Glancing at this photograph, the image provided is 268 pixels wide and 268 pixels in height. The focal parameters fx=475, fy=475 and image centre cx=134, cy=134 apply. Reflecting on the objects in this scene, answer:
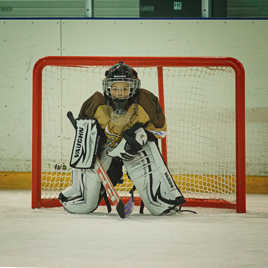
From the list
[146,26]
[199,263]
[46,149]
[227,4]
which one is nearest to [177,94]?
[146,26]

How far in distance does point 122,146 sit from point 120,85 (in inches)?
15.4

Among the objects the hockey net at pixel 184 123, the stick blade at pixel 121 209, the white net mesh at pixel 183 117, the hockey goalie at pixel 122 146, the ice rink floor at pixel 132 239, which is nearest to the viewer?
the ice rink floor at pixel 132 239

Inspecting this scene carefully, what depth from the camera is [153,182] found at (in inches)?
117

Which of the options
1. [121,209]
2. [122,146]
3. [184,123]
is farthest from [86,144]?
[184,123]

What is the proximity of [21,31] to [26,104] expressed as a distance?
0.71m

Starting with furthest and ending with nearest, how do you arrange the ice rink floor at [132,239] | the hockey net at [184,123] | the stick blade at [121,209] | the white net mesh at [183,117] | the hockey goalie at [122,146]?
the white net mesh at [183,117]
the hockey net at [184,123]
the hockey goalie at [122,146]
the stick blade at [121,209]
the ice rink floor at [132,239]

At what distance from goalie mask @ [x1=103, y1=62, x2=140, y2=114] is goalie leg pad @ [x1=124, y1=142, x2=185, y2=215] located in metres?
0.34

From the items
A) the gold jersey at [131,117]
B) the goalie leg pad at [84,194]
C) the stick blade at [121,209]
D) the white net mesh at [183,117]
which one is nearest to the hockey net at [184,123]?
the white net mesh at [183,117]

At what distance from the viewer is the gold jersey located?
3.05 meters

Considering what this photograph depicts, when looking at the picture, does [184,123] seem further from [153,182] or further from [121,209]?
[121,209]

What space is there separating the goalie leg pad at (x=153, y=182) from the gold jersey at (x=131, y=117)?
0.16 meters

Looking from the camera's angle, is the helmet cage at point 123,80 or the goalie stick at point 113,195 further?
the helmet cage at point 123,80

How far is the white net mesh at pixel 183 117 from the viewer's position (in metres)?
4.30

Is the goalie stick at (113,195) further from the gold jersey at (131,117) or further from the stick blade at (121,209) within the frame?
the gold jersey at (131,117)
